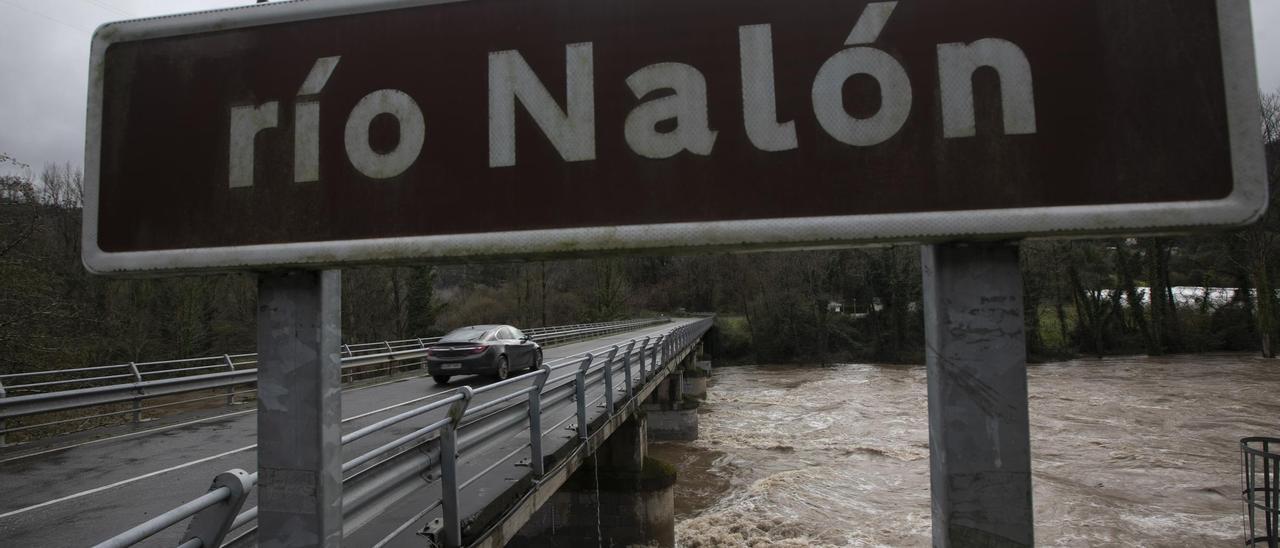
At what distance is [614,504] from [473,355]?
4926 millimetres

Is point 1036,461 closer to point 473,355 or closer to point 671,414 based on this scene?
point 671,414

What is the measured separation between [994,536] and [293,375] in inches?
86.6

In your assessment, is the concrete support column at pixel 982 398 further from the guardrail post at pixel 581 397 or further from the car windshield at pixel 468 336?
the car windshield at pixel 468 336

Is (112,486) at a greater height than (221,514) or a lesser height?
lesser

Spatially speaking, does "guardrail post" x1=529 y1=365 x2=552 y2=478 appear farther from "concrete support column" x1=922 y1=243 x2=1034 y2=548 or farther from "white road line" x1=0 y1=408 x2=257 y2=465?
"white road line" x1=0 y1=408 x2=257 y2=465

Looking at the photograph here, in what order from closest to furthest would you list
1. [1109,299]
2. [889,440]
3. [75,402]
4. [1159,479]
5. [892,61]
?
[892,61], [75,402], [1159,479], [889,440], [1109,299]

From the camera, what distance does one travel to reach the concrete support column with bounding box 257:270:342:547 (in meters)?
2.13

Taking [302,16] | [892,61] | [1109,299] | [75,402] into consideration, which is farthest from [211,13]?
[1109,299]

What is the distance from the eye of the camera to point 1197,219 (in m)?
1.66

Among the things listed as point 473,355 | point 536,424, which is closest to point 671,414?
point 473,355

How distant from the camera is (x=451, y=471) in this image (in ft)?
15.3

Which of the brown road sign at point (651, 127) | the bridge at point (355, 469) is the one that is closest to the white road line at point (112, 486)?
the bridge at point (355, 469)

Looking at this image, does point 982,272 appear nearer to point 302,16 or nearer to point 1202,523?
point 302,16

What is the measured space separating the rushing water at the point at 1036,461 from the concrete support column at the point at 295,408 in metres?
15.7
